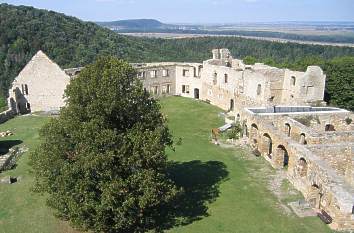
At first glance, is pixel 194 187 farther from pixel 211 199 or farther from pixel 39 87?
pixel 39 87

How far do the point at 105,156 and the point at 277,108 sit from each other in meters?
21.4

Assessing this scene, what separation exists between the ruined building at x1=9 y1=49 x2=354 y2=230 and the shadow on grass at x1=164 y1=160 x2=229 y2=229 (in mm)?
5004

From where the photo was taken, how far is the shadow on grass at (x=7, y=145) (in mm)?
31991

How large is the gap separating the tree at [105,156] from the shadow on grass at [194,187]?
1.80 meters

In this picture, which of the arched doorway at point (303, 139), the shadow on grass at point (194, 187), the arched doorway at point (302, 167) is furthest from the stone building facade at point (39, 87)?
the arched doorway at point (302, 167)

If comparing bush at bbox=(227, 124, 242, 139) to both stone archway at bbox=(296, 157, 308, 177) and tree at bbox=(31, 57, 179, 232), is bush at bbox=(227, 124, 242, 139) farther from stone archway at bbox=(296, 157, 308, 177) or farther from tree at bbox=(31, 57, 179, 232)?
tree at bbox=(31, 57, 179, 232)

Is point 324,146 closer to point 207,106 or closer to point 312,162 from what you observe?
point 312,162

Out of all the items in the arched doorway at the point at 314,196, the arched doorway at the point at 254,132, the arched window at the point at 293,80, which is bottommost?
the arched doorway at the point at 314,196

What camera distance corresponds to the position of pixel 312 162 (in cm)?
2234

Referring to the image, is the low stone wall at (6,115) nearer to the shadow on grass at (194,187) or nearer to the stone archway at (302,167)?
the shadow on grass at (194,187)

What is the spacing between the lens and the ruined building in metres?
21.5

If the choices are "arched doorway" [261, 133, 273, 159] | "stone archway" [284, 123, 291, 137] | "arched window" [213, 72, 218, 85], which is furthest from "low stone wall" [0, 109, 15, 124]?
"stone archway" [284, 123, 291, 137]

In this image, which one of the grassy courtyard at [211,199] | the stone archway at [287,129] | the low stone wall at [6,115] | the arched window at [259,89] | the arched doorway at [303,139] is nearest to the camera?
the grassy courtyard at [211,199]

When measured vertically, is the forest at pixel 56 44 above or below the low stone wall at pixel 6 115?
above
